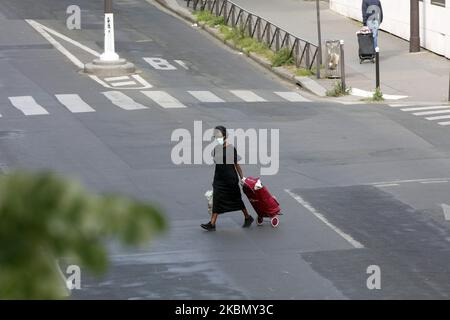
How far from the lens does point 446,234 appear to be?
576 inches

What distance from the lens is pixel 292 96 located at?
1076 inches

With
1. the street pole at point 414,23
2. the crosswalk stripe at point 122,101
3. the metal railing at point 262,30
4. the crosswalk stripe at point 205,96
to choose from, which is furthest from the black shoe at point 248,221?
the street pole at point 414,23

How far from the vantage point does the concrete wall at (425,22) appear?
3156 centimetres

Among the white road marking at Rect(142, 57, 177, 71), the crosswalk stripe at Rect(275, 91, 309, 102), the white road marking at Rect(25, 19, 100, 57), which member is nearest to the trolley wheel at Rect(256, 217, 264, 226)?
the crosswalk stripe at Rect(275, 91, 309, 102)

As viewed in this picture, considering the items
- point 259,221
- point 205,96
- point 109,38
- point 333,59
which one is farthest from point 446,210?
point 109,38

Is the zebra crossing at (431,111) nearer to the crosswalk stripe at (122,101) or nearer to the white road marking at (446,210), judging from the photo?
the crosswalk stripe at (122,101)

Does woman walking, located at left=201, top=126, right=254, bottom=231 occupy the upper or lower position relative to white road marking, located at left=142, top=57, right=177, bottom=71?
upper

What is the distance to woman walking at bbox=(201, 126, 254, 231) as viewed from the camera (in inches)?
585

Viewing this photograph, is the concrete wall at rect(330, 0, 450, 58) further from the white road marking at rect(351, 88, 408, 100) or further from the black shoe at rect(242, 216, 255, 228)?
the black shoe at rect(242, 216, 255, 228)

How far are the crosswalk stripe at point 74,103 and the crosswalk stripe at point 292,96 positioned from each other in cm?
516

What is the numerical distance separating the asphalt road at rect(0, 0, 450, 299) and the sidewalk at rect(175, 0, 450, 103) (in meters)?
2.15

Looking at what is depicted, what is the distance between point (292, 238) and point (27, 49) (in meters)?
19.6

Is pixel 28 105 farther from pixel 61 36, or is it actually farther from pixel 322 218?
pixel 322 218

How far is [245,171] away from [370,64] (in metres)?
13.5
